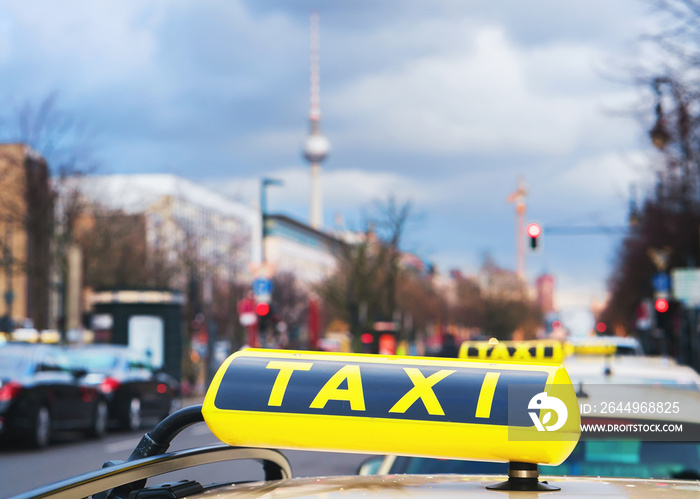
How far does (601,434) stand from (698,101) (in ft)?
54.5

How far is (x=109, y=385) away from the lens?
20.3 metres

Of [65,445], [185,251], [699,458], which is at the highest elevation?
[185,251]

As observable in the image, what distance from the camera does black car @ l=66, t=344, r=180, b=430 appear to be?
20266mm

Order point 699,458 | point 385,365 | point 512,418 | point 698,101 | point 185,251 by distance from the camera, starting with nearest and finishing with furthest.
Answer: point 512,418
point 385,365
point 699,458
point 698,101
point 185,251

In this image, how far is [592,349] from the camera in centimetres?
1273

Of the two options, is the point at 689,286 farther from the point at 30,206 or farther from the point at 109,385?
the point at 30,206

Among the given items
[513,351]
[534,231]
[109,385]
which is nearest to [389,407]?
[513,351]

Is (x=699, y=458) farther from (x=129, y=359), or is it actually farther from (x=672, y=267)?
(x=672, y=267)

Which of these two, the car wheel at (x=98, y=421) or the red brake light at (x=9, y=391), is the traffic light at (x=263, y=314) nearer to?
the car wheel at (x=98, y=421)

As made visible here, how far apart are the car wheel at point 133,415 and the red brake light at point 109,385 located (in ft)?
1.71

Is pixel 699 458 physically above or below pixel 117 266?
below

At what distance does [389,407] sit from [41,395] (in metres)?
15.5

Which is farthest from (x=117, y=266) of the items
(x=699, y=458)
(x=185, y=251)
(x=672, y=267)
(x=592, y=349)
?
(x=699, y=458)

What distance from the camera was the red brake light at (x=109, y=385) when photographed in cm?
2008
